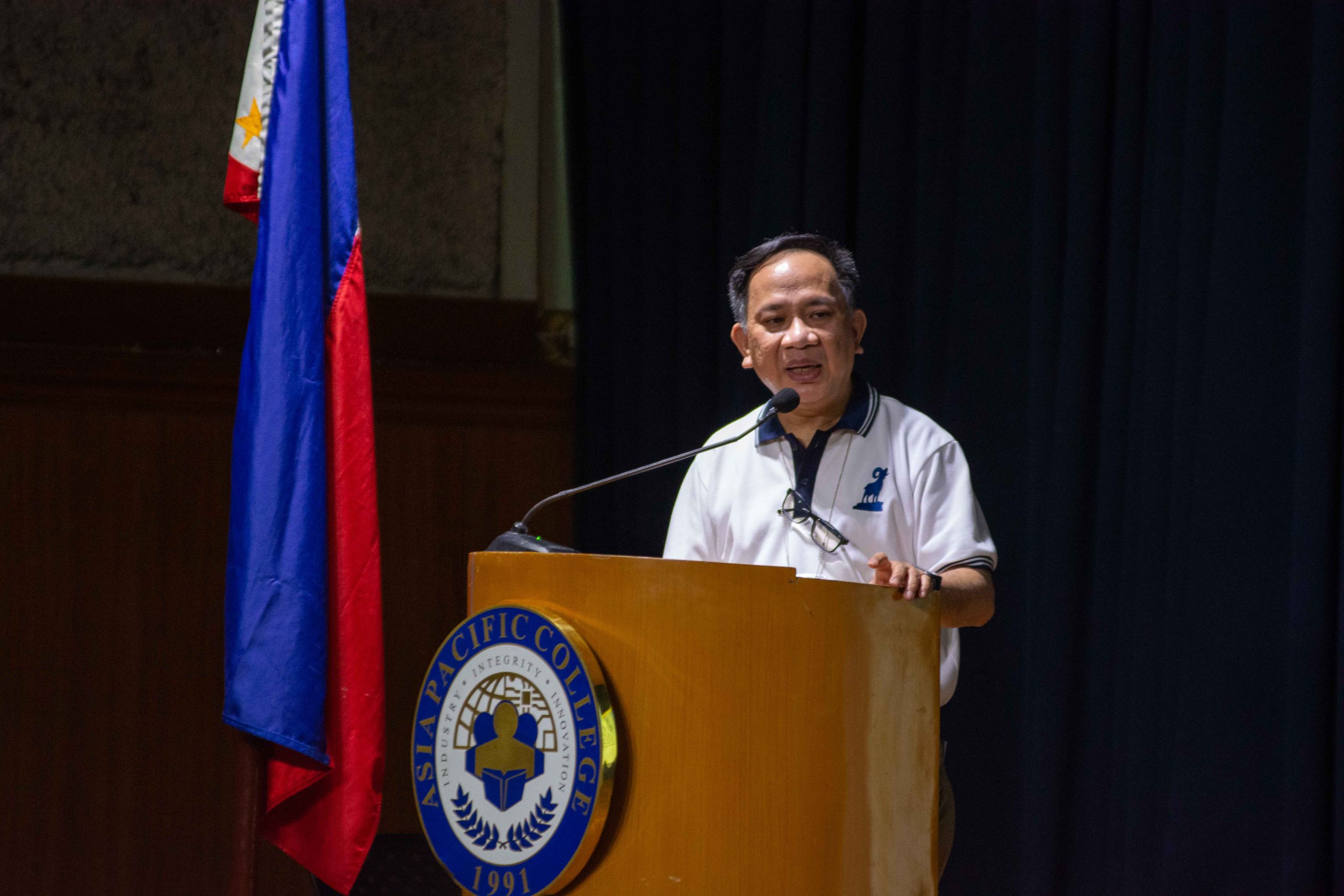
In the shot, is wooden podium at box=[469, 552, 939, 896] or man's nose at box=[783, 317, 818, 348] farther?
man's nose at box=[783, 317, 818, 348]

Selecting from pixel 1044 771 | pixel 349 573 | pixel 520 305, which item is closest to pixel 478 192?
pixel 520 305

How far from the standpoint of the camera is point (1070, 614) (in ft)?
6.61

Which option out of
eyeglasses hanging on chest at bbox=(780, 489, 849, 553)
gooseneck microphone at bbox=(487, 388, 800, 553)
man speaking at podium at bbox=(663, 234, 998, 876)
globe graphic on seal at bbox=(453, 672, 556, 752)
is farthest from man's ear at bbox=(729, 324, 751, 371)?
globe graphic on seal at bbox=(453, 672, 556, 752)

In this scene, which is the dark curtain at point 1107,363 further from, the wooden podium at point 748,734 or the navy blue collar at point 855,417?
the wooden podium at point 748,734

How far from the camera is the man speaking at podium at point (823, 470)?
1.69 meters

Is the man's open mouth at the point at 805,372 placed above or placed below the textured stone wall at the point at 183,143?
below

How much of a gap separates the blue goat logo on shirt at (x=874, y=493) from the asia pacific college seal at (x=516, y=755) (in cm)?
68

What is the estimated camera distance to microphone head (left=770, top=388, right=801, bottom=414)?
1476 mm

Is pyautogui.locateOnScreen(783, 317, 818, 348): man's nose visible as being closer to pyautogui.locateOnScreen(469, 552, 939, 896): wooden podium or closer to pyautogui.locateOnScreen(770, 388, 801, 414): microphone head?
pyautogui.locateOnScreen(770, 388, 801, 414): microphone head

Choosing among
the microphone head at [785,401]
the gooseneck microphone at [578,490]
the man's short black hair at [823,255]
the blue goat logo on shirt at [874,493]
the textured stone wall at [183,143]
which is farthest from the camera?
the textured stone wall at [183,143]

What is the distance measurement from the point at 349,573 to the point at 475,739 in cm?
75

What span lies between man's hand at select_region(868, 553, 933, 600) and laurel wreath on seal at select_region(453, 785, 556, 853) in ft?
1.36

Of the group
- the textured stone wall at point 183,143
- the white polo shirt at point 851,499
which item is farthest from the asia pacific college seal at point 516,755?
the textured stone wall at point 183,143

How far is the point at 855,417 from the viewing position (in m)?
1.83
